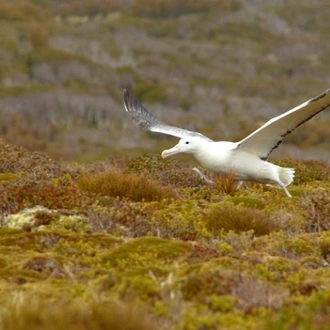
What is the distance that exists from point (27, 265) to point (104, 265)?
59 cm

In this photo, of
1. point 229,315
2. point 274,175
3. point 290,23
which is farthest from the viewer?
point 290,23

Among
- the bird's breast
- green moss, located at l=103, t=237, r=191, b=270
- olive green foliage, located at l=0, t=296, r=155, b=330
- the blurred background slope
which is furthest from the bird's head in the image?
the blurred background slope

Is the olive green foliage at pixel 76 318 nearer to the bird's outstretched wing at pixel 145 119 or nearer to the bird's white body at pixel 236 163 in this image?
the bird's white body at pixel 236 163

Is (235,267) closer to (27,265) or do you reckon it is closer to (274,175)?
(27,265)

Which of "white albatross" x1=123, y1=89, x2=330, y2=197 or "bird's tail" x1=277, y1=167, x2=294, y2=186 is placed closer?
"white albatross" x1=123, y1=89, x2=330, y2=197

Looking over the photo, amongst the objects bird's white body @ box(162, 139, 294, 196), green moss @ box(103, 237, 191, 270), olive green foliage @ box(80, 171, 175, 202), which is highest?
bird's white body @ box(162, 139, 294, 196)

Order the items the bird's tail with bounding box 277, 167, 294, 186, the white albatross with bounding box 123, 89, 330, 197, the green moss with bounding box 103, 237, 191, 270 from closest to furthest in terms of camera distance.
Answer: the green moss with bounding box 103, 237, 191, 270 < the white albatross with bounding box 123, 89, 330, 197 < the bird's tail with bounding box 277, 167, 294, 186

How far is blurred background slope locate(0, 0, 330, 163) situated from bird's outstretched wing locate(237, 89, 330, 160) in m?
56.7

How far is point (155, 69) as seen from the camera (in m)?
127

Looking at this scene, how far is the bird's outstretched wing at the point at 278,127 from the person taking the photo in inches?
Answer: 445

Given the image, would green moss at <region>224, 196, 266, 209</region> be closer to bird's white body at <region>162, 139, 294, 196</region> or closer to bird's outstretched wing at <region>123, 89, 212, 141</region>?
bird's white body at <region>162, 139, 294, 196</region>

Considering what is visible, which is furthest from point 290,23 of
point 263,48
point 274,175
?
point 274,175

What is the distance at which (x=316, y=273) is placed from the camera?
23.2 ft

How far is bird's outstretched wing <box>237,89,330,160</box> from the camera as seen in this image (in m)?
11.3
